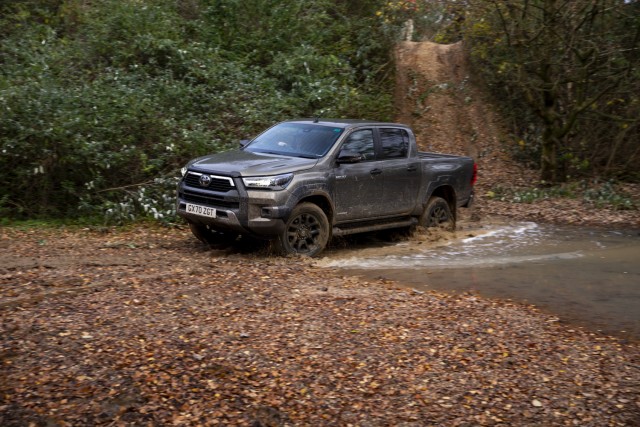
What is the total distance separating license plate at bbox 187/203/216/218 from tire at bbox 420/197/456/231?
12.3 feet

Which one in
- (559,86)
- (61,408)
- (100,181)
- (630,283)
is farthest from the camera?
(559,86)

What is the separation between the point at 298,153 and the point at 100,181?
3599mm

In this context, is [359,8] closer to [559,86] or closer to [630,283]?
[559,86]

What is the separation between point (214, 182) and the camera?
9.77 metres

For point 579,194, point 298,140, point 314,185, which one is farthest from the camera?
point 579,194

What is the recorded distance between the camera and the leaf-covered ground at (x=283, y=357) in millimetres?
5223

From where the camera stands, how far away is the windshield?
10.6m

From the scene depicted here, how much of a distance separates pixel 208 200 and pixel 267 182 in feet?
2.69

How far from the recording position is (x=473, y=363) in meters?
6.22

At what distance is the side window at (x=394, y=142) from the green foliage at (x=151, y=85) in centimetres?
341

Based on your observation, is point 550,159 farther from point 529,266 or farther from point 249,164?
point 249,164

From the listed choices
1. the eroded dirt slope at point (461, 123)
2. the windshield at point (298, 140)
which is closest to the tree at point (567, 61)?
the eroded dirt slope at point (461, 123)

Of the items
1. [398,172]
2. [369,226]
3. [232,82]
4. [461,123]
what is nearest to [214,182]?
[369,226]

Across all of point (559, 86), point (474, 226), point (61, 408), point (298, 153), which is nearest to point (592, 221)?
point (474, 226)
